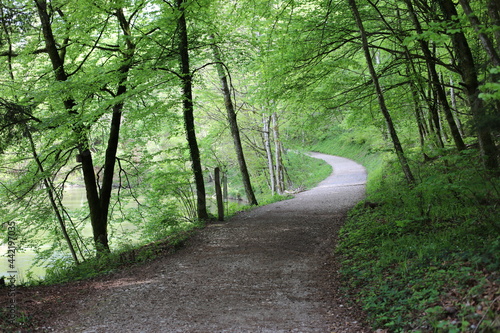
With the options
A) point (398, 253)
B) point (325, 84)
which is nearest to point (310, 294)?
point (398, 253)

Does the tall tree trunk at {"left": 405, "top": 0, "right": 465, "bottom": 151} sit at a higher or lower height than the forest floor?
higher

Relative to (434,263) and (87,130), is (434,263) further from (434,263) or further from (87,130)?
(87,130)

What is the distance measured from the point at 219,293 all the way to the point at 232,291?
201 millimetres

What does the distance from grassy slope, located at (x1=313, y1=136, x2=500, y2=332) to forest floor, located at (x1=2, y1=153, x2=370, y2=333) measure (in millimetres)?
400

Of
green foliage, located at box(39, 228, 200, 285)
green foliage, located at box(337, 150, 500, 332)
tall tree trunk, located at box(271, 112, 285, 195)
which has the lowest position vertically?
green foliage, located at box(337, 150, 500, 332)

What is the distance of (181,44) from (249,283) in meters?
7.18

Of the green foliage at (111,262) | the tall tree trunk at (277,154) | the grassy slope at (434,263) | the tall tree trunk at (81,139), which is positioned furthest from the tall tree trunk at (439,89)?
the tall tree trunk at (277,154)

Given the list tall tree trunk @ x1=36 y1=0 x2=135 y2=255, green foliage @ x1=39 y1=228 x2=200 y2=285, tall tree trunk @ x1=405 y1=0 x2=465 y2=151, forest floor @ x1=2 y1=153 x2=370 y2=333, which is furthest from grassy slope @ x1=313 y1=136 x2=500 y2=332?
tall tree trunk @ x1=36 y1=0 x2=135 y2=255

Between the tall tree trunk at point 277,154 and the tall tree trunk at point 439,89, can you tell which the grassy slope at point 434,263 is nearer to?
the tall tree trunk at point 439,89

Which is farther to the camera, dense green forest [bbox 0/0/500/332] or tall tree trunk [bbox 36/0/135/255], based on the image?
tall tree trunk [bbox 36/0/135/255]

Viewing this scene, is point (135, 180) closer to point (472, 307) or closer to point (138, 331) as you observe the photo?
point (138, 331)

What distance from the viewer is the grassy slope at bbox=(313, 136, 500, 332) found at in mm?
3348

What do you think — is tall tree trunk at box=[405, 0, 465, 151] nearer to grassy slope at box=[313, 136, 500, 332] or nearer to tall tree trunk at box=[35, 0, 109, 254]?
grassy slope at box=[313, 136, 500, 332]

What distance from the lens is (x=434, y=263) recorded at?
4566 millimetres
